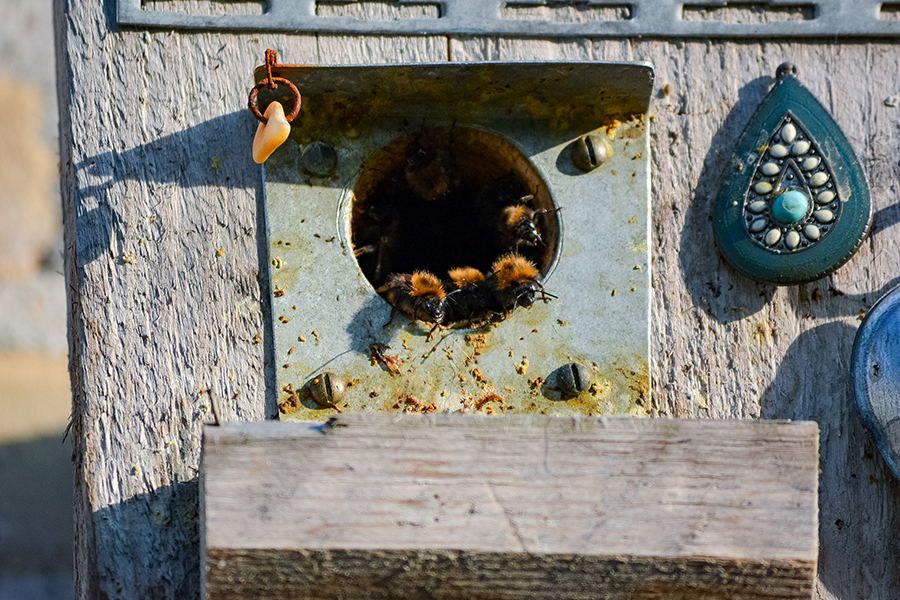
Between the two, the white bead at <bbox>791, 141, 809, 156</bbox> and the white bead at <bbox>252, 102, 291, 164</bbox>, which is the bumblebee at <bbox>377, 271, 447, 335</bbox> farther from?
the white bead at <bbox>791, 141, 809, 156</bbox>

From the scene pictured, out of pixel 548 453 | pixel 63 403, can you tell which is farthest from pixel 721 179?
pixel 63 403

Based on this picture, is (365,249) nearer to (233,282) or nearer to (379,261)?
(379,261)

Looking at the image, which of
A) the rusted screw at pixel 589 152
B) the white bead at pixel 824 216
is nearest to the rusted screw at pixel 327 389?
the rusted screw at pixel 589 152

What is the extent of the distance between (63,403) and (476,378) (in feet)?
10.6

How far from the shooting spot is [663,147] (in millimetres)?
2166

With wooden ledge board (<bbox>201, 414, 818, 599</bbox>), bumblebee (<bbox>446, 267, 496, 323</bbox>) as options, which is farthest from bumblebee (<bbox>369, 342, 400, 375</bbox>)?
wooden ledge board (<bbox>201, 414, 818, 599</bbox>)

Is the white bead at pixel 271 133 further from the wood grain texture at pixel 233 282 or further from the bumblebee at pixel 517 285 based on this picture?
the bumblebee at pixel 517 285

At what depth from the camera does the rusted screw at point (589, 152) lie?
2105mm

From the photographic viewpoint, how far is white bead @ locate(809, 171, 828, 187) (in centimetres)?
206

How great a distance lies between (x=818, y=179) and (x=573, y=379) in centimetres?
78

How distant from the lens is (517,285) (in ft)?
6.86

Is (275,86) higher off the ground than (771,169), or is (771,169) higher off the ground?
(275,86)

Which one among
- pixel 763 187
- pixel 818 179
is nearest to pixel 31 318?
pixel 763 187

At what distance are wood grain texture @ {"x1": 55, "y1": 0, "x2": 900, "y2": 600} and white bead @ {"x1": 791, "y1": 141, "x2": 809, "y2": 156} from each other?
0.15 metres
